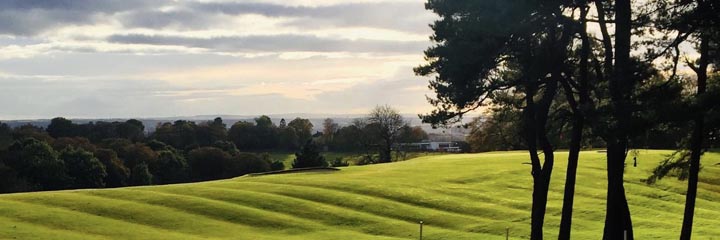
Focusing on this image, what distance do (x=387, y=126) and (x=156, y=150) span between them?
37810 millimetres

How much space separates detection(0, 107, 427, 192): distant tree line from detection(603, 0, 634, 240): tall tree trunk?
69.3 meters

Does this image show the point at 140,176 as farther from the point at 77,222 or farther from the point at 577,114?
the point at 577,114

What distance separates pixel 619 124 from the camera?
2131 cm

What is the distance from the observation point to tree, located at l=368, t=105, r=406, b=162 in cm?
11344

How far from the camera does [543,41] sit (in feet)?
84.5

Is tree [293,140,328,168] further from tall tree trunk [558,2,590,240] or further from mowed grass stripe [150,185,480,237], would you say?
tall tree trunk [558,2,590,240]

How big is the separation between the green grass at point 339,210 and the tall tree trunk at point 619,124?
40.7ft

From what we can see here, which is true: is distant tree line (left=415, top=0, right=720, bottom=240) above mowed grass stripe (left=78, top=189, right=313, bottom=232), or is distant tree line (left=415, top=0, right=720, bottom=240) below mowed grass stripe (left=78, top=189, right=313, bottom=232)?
above

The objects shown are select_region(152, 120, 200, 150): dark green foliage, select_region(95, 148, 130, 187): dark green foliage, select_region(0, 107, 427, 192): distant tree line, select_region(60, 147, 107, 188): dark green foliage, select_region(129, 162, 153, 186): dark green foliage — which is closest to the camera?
select_region(0, 107, 427, 192): distant tree line

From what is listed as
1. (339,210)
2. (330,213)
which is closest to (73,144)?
(339,210)

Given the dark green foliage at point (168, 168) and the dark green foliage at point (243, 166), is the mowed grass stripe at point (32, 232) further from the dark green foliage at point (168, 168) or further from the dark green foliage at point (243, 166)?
the dark green foliage at point (243, 166)

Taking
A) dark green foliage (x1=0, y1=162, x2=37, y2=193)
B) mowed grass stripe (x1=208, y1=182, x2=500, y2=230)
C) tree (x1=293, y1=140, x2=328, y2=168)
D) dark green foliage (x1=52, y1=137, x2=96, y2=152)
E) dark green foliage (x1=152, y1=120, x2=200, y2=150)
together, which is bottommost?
dark green foliage (x1=0, y1=162, x2=37, y2=193)

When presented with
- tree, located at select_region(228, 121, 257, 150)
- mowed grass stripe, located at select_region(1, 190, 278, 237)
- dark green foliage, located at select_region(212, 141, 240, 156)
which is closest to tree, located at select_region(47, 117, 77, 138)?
tree, located at select_region(228, 121, 257, 150)

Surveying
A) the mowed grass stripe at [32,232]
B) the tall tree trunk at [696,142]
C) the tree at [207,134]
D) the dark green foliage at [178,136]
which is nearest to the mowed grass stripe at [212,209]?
the mowed grass stripe at [32,232]
